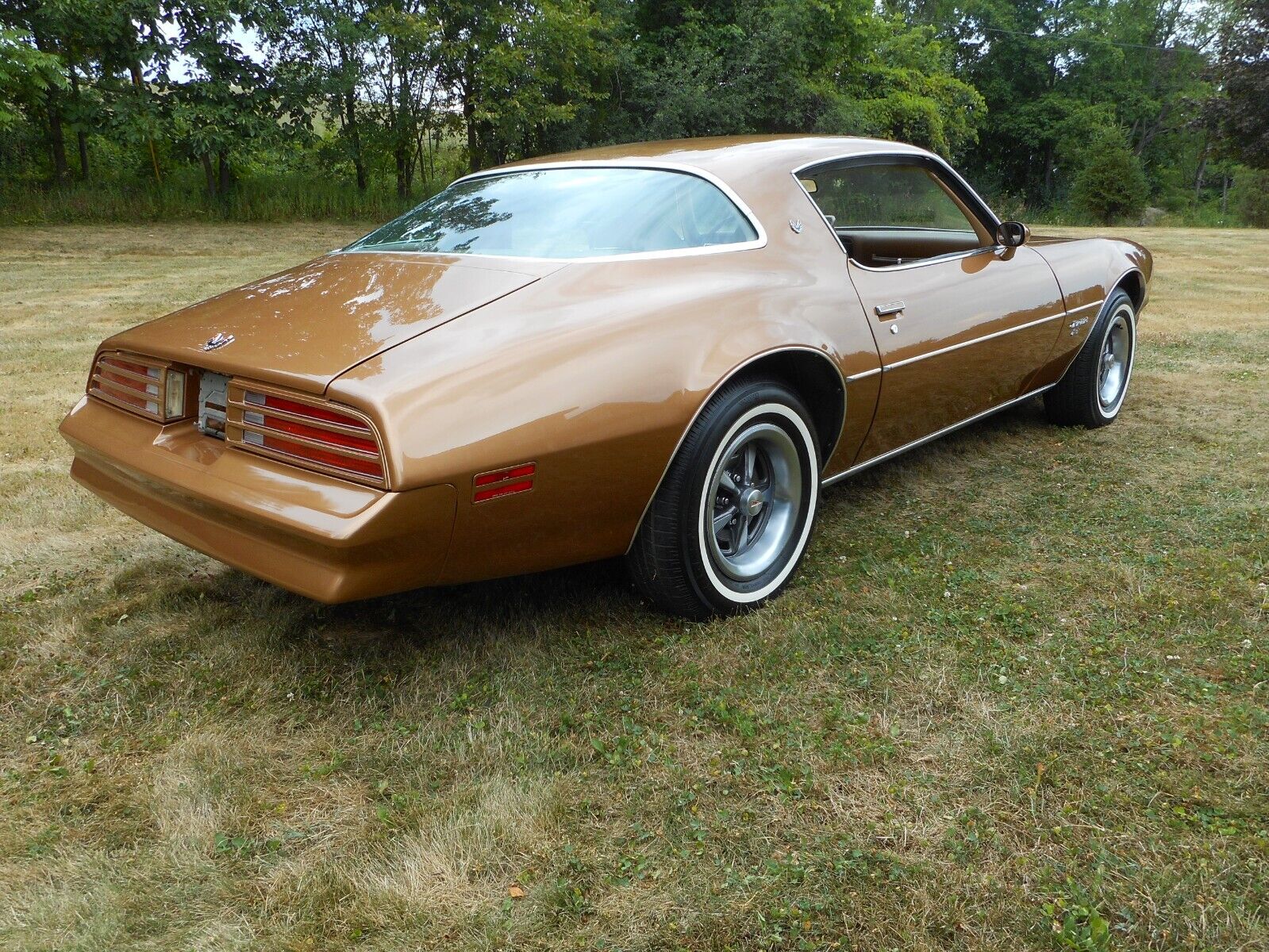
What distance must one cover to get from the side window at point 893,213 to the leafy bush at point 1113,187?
2495 cm

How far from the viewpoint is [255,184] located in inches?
669

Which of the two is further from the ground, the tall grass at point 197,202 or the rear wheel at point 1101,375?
the tall grass at point 197,202

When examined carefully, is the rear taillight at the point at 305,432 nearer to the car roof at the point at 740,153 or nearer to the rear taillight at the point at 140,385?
the rear taillight at the point at 140,385

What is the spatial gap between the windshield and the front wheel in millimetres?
528

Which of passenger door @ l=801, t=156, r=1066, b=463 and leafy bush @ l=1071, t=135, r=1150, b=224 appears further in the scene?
leafy bush @ l=1071, t=135, r=1150, b=224

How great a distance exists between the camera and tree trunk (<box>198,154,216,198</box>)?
16.2m

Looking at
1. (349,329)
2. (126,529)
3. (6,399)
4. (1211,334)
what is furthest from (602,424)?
(1211,334)

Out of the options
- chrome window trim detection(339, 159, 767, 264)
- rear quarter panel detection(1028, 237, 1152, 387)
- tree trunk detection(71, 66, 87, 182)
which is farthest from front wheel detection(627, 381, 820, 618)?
tree trunk detection(71, 66, 87, 182)

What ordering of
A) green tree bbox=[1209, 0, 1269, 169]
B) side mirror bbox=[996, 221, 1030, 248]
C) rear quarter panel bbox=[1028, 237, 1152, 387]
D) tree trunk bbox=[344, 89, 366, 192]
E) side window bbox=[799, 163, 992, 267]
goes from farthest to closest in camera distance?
green tree bbox=[1209, 0, 1269, 169]
tree trunk bbox=[344, 89, 366, 192]
rear quarter panel bbox=[1028, 237, 1152, 387]
side mirror bbox=[996, 221, 1030, 248]
side window bbox=[799, 163, 992, 267]

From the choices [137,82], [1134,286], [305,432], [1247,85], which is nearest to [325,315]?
[305,432]

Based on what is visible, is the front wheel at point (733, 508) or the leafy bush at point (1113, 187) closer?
the front wheel at point (733, 508)

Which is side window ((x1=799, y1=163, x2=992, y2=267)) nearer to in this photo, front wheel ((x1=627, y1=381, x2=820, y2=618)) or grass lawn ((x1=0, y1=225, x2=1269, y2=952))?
front wheel ((x1=627, y1=381, x2=820, y2=618))

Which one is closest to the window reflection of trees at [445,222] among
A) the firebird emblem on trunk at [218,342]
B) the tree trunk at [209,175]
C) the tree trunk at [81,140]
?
the firebird emblem on trunk at [218,342]

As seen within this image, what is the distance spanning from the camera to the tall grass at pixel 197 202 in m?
14.8
